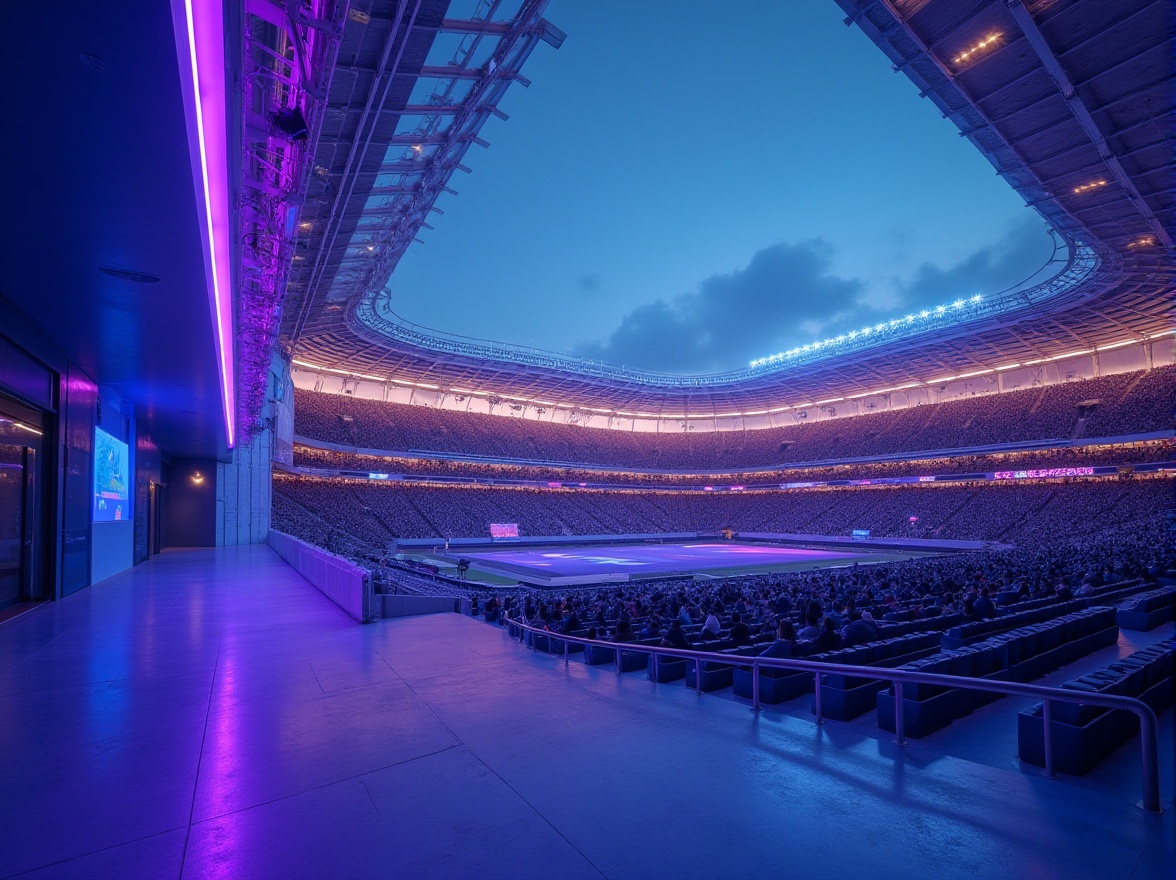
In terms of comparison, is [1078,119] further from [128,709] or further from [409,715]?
[128,709]

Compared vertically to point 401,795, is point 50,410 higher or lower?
higher

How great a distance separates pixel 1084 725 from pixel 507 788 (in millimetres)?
3903

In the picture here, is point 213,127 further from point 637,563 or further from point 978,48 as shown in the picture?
point 637,563

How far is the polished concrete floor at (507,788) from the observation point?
2.96 m

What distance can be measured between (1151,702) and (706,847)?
4.62m

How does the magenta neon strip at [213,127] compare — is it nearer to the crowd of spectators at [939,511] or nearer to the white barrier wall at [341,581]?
the white barrier wall at [341,581]

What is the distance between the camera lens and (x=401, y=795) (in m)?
3.73

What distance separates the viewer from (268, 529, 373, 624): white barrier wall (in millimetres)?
10852

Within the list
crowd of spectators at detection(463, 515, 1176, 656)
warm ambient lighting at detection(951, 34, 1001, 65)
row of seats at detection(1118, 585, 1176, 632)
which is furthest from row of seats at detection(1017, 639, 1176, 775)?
warm ambient lighting at detection(951, 34, 1001, 65)

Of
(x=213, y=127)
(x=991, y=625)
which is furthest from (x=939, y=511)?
(x=213, y=127)

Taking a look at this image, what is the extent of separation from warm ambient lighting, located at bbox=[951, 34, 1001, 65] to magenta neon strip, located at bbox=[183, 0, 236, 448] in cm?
1867

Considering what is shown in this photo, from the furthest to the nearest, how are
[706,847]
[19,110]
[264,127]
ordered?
[264,127] → [19,110] → [706,847]

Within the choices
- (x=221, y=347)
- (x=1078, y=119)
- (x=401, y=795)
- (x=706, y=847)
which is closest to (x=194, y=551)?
(x=221, y=347)

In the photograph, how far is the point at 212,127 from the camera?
556cm
